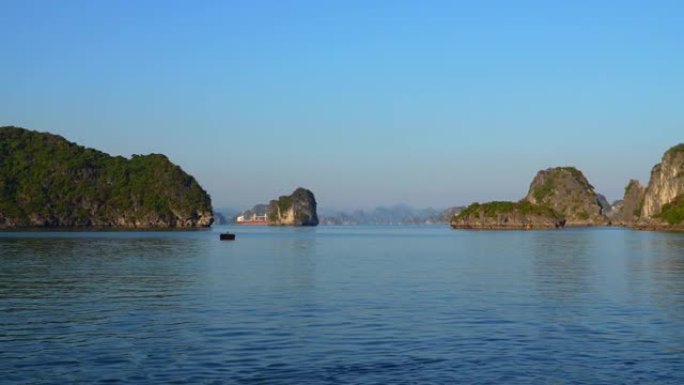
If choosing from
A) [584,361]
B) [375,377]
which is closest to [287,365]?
[375,377]

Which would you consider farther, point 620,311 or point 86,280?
point 86,280

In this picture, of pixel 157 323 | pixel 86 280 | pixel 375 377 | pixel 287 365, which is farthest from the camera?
pixel 86 280

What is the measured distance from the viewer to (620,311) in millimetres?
43750

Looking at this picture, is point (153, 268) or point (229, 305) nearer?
point (229, 305)

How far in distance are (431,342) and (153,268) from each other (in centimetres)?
4928

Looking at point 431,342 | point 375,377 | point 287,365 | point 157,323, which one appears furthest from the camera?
point 157,323

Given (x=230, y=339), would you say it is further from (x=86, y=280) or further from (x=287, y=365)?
(x=86, y=280)

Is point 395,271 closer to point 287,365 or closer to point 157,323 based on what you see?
point 157,323

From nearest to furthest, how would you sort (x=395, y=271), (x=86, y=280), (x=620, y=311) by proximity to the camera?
(x=620, y=311)
(x=86, y=280)
(x=395, y=271)

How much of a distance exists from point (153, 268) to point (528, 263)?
131 ft

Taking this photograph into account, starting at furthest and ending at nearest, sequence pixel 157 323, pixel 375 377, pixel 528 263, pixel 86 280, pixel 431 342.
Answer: pixel 528 263, pixel 86 280, pixel 157 323, pixel 431 342, pixel 375 377

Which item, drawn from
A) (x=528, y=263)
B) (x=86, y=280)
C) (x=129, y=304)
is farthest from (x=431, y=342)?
(x=528, y=263)

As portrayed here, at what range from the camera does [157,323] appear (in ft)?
125

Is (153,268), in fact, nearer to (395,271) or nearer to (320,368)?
(395,271)
